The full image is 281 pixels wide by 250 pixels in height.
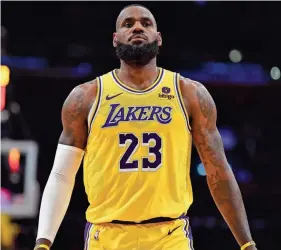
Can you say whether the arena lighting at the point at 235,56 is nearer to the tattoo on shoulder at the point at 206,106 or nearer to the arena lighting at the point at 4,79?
the arena lighting at the point at 4,79

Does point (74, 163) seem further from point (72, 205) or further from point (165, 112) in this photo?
point (72, 205)

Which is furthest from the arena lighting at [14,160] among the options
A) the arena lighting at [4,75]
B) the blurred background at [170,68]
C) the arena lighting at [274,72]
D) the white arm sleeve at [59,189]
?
the white arm sleeve at [59,189]

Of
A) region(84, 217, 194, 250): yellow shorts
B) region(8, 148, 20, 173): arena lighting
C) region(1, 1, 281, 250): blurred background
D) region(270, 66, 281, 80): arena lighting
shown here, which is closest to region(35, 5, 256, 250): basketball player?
region(84, 217, 194, 250): yellow shorts

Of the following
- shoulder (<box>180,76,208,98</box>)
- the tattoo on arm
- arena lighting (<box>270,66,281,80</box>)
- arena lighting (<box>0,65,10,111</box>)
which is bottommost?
the tattoo on arm

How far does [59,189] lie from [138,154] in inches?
21.0

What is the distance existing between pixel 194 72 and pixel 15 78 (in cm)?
288

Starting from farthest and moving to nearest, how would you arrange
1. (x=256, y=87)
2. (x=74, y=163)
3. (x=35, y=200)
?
(x=256, y=87) < (x=35, y=200) < (x=74, y=163)

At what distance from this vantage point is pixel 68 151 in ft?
13.7

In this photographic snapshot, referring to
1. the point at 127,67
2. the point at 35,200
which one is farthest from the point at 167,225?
the point at 35,200

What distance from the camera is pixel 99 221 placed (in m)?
3.96

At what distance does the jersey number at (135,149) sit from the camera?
155 inches

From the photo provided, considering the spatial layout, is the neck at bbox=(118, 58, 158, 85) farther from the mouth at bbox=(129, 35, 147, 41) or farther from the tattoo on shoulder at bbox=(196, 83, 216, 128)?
the tattoo on shoulder at bbox=(196, 83, 216, 128)

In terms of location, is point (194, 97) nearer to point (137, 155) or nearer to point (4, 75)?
point (137, 155)

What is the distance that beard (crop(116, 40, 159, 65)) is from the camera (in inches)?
163
